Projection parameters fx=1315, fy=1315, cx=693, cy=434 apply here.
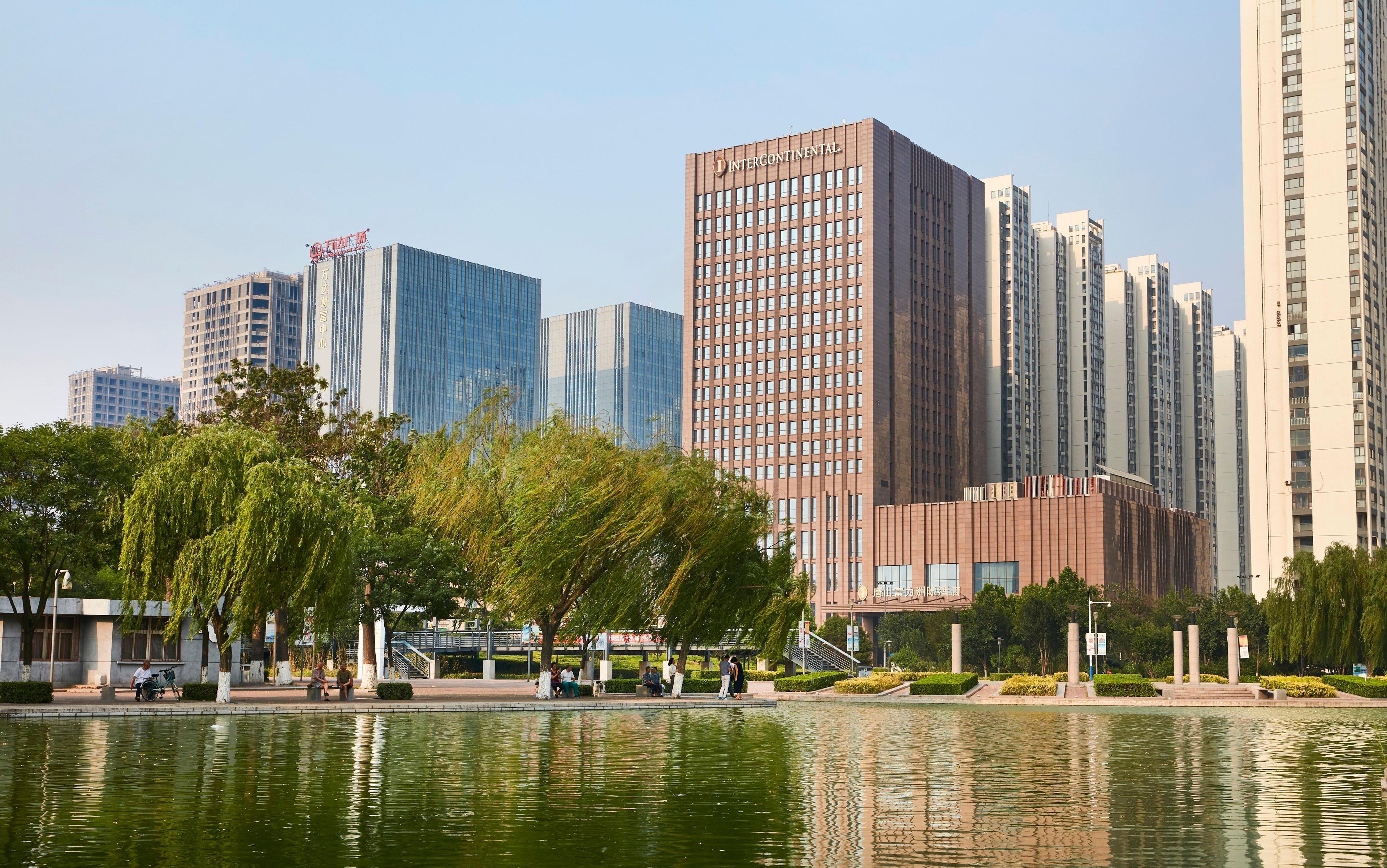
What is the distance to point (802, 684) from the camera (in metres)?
69.2

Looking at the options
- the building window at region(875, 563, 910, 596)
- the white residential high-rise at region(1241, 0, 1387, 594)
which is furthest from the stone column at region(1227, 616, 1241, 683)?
the building window at region(875, 563, 910, 596)

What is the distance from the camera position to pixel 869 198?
159000 mm

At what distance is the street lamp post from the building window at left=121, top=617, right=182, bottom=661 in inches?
101

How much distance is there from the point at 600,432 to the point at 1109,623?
8271 cm

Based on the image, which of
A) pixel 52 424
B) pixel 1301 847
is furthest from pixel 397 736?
pixel 52 424

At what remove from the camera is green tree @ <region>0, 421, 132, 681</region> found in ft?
144

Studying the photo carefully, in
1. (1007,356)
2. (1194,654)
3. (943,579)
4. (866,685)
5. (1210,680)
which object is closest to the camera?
(866,685)

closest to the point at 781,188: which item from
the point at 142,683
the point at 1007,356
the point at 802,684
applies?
the point at 1007,356

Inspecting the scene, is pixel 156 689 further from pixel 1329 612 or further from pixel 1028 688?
pixel 1329 612

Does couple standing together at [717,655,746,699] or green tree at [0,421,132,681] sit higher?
green tree at [0,421,132,681]

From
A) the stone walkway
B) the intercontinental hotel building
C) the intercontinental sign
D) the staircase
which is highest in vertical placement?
the intercontinental sign

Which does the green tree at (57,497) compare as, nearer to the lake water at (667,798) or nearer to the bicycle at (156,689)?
the bicycle at (156,689)

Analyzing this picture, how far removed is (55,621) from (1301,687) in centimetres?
5627

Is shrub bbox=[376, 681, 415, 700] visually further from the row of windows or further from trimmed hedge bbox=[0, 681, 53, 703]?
the row of windows
